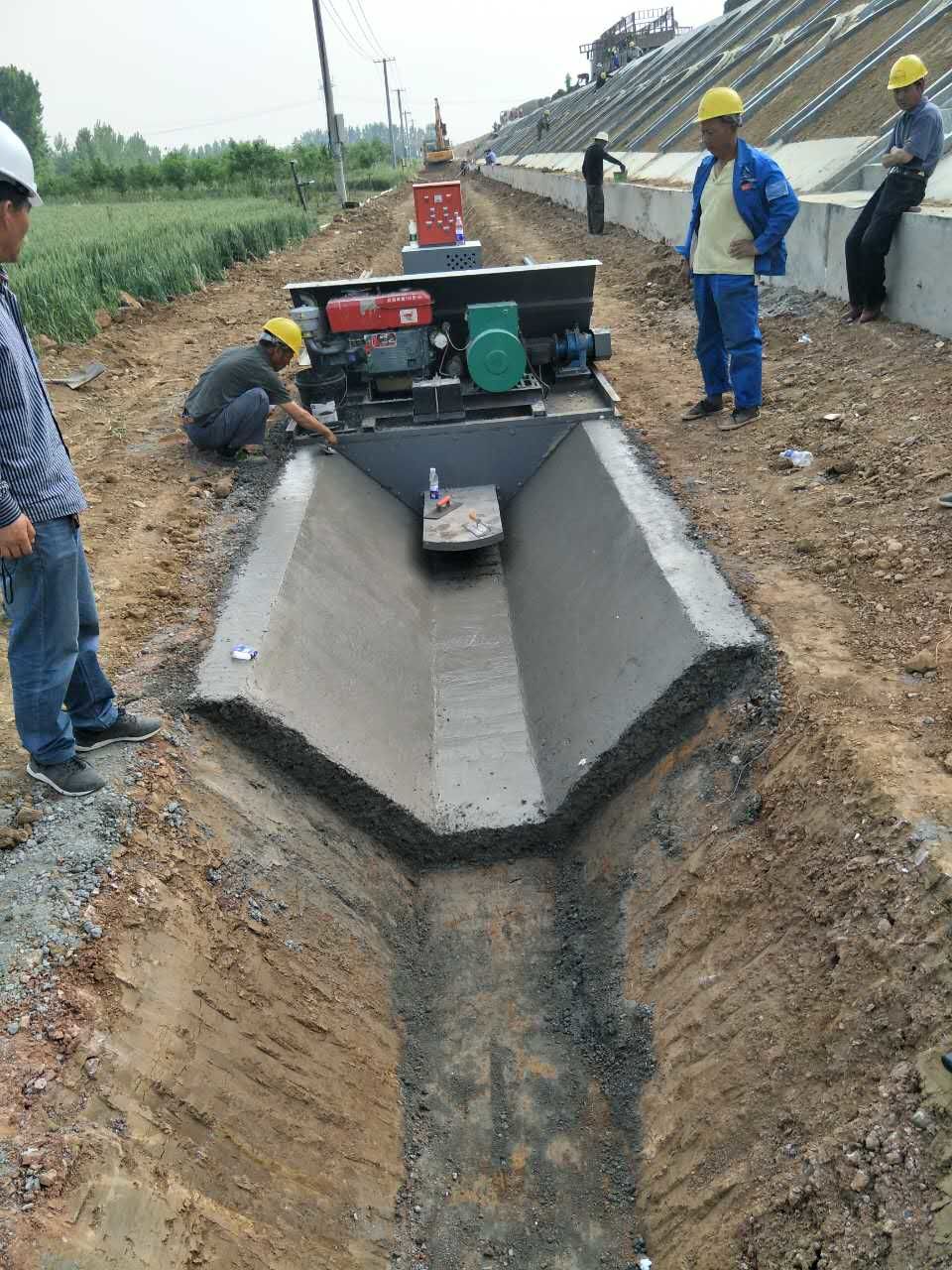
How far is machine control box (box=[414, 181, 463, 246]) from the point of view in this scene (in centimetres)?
944

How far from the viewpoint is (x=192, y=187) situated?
37312 millimetres

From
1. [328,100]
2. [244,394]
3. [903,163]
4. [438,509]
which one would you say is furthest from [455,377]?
[328,100]

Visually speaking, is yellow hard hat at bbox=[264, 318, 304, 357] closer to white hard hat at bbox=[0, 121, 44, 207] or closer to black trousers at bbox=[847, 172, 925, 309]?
white hard hat at bbox=[0, 121, 44, 207]

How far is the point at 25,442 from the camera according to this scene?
2973 mm

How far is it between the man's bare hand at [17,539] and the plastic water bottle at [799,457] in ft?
14.9

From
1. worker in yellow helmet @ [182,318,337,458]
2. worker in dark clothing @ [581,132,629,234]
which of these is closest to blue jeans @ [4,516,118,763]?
worker in yellow helmet @ [182,318,337,458]

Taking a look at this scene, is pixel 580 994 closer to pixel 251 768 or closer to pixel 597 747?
pixel 597 747

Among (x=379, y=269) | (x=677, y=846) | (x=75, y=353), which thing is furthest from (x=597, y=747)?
(x=379, y=269)

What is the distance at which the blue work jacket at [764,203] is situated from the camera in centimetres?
578

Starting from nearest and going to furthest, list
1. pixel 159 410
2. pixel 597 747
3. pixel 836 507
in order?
pixel 597 747 < pixel 836 507 < pixel 159 410

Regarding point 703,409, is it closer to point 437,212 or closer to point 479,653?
point 479,653

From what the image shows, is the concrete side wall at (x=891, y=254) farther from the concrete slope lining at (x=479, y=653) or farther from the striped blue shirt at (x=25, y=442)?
the striped blue shirt at (x=25, y=442)

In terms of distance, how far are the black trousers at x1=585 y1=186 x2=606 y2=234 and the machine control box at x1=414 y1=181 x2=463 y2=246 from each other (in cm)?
790

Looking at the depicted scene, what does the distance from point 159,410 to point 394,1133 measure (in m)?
6.74
